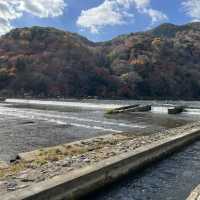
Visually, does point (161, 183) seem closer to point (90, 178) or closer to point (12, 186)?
point (90, 178)

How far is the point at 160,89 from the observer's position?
112 m

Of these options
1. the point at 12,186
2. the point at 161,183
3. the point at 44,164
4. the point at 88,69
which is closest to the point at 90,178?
the point at 12,186

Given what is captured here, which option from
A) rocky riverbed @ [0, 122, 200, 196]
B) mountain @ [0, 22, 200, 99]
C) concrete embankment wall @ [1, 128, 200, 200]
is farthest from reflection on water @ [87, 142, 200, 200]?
mountain @ [0, 22, 200, 99]

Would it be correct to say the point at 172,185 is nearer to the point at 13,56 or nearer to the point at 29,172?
the point at 29,172

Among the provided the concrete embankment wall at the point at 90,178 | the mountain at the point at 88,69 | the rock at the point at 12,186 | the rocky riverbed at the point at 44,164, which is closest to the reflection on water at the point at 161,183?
the concrete embankment wall at the point at 90,178

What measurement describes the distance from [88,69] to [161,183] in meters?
97.4

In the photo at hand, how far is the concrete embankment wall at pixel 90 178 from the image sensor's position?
30.4 ft

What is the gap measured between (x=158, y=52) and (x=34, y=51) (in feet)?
160

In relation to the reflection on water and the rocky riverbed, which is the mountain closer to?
the rocky riverbed

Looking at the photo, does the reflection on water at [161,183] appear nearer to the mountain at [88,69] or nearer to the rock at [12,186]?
the rock at [12,186]

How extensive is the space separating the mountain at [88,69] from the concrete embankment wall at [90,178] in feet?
271

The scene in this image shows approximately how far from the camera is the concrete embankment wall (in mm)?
9258

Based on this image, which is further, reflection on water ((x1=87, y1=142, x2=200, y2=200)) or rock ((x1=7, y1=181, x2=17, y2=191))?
reflection on water ((x1=87, y1=142, x2=200, y2=200))

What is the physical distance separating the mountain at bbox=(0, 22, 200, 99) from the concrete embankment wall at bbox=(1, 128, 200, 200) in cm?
8268
